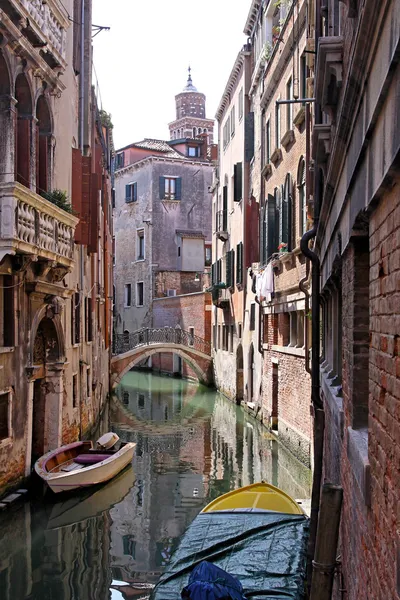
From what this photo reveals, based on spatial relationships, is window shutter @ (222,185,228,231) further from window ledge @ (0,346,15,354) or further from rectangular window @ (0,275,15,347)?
window ledge @ (0,346,15,354)

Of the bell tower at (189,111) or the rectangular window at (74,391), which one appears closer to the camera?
the rectangular window at (74,391)

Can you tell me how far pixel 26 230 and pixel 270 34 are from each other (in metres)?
11.7

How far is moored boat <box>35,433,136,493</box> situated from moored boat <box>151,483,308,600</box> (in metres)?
3.45

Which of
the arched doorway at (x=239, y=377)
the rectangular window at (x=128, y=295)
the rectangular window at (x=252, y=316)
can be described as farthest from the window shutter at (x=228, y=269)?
the rectangular window at (x=128, y=295)

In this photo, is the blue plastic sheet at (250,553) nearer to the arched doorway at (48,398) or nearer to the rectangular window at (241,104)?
the arched doorway at (48,398)

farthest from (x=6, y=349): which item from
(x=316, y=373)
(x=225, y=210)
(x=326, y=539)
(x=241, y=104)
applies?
(x=225, y=210)

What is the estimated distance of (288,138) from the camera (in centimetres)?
1451

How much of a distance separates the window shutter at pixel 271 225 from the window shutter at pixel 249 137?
568 cm

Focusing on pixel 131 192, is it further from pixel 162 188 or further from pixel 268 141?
pixel 268 141

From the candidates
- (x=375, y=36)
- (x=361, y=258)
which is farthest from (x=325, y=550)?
(x=375, y=36)

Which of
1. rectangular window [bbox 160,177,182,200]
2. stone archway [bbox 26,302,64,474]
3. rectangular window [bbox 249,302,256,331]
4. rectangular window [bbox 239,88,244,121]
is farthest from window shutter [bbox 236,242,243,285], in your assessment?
→ rectangular window [bbox 160,177,182,200]

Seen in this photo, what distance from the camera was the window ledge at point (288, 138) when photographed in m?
14.3

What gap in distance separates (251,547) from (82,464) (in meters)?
6.17

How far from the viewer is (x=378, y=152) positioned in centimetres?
267
